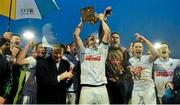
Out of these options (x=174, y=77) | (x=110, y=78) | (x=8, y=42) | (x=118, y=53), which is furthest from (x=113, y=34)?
(x=8, y=42)

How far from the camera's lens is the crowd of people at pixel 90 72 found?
15.5 ft

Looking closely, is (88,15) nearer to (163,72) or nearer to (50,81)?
(50,81)

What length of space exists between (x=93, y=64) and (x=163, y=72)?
1196 mm

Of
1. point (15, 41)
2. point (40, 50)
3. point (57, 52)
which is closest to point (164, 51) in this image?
point (57, 52)

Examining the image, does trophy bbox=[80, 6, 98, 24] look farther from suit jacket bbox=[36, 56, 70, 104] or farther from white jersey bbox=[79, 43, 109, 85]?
suit jacket bbox=[36, 56, 70, 104]

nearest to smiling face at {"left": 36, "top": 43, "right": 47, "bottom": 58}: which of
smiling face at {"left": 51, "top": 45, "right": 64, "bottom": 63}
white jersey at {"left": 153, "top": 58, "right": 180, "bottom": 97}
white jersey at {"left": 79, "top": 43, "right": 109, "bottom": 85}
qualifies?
smiling face at {"left": 51, "top": 45, "right": 64, "bottom": 63}

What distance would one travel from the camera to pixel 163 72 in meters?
5.53

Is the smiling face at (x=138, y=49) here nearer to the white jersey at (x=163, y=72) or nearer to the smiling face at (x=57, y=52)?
the white jersey at (x=163, y=72)

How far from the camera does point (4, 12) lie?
5.58 m

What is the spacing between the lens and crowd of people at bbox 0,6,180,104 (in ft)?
15.5

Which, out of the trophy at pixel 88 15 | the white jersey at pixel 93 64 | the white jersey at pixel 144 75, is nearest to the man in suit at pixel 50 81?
the white jersey at pixel 93 64

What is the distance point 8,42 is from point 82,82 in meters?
1.03

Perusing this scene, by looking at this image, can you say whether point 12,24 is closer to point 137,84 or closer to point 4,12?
point 4,12

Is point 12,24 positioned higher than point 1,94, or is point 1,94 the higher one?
point 12,24
